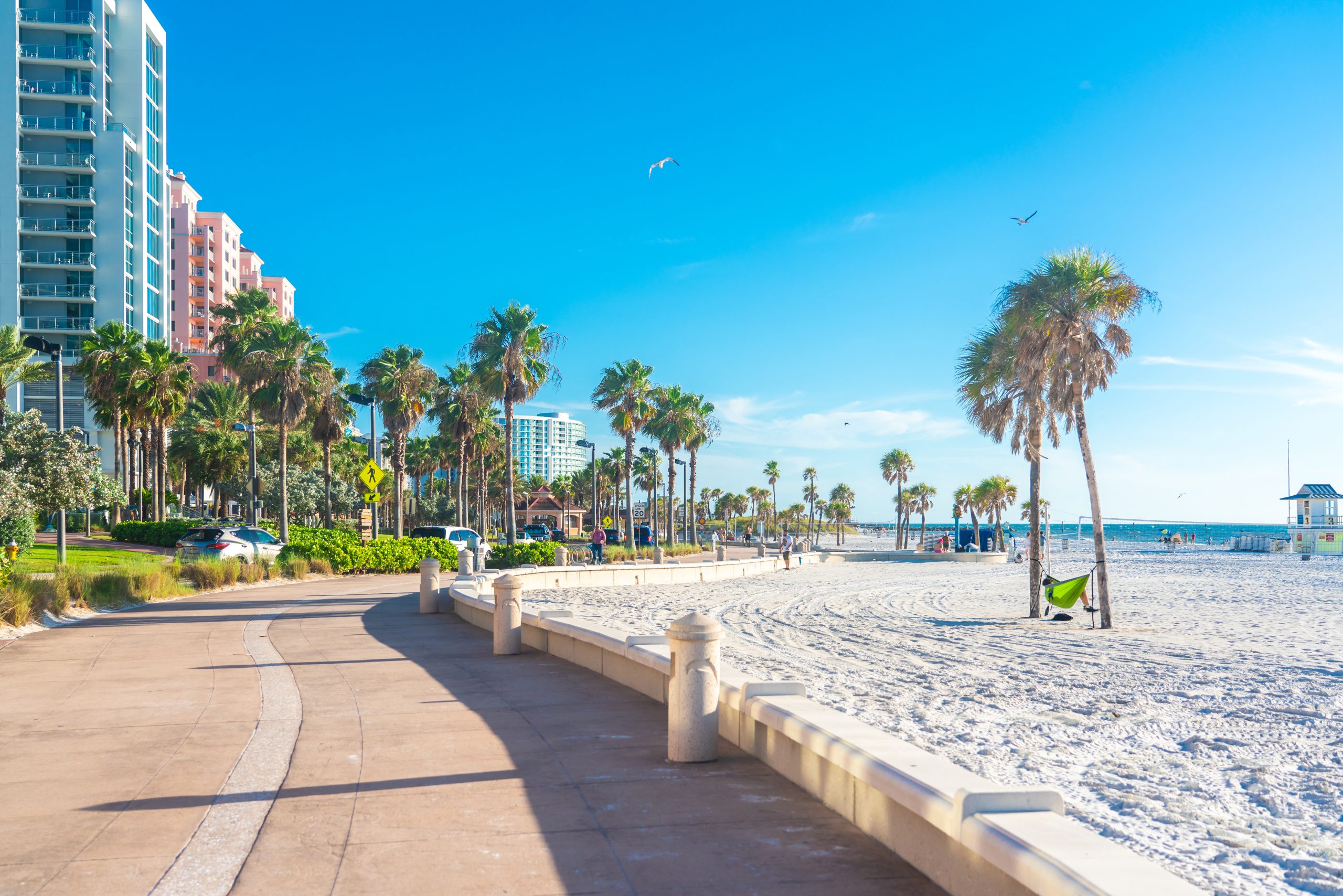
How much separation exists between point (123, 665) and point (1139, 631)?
56.6 feet

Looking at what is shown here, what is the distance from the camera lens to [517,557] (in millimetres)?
30672

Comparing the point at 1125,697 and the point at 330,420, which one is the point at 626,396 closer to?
the point at 330,420

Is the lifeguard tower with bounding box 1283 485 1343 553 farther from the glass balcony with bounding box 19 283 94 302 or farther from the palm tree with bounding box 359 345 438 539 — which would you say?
the glass balcony with bounding box 19 283 94 302

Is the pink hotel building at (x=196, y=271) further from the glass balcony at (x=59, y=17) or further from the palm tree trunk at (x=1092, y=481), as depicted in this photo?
the palm tree trunk at (x=1092, y=481)

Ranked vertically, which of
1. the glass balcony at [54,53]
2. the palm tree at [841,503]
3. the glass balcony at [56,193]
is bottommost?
the palm tree at [841,503]

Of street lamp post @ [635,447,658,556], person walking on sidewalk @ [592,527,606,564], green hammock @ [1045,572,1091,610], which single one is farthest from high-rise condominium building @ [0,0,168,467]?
green hammock @ [1045,572,1091,610]

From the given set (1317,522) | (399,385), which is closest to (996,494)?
(1317,522)

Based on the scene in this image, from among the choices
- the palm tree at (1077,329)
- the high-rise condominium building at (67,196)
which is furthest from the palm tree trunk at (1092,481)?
the high-rise condominium building at (67,196)

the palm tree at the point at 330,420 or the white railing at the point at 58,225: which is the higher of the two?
the white railing at the point at 58,225

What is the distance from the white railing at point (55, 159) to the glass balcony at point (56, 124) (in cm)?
Answer: 161

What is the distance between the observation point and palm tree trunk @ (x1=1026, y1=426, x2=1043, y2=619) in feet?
68.9

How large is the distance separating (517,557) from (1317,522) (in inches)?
2795

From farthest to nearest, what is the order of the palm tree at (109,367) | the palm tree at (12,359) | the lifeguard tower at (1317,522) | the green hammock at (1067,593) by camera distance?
the lifeguard tower at (1317,522), the palm tree at (109,367), the palm tree at (12,359), the green hammock at (1067,593)

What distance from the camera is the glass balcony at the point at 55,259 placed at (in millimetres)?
68312
